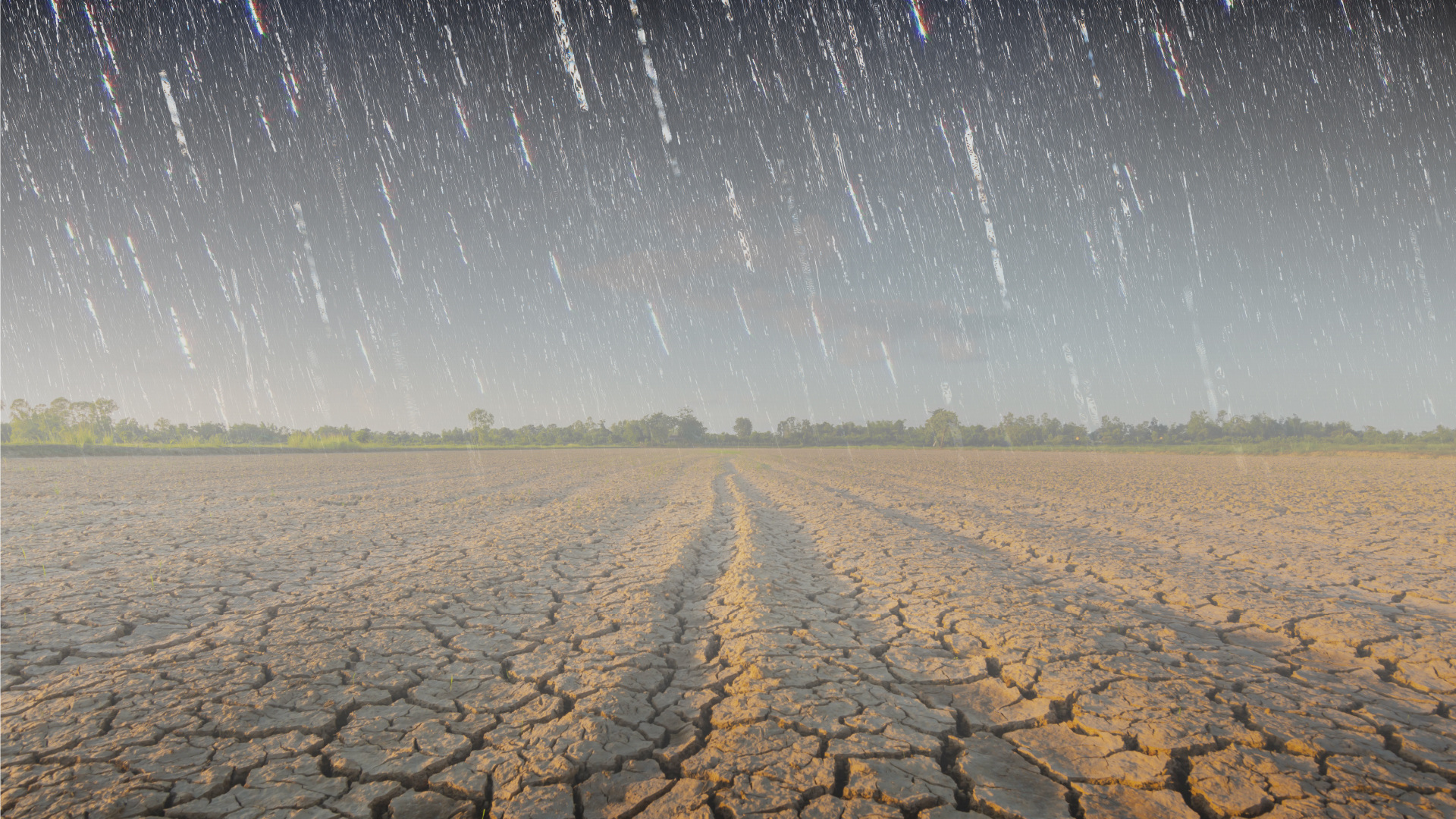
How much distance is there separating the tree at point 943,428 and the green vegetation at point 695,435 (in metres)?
0.23

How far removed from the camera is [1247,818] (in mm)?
1856

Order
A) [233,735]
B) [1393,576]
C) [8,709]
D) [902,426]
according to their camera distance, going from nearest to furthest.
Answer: [233,735] < [8,709] < [1393,576] < [902,426]

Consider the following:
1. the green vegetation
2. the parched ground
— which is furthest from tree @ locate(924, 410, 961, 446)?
the parched ground

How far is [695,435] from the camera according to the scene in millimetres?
126562

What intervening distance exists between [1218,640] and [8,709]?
665 centimetres

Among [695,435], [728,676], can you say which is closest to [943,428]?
[695,435]

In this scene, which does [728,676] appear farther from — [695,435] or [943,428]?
[695,435]

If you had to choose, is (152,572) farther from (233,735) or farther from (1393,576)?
(1393,576)

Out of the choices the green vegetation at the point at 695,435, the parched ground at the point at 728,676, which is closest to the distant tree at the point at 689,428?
the green vegetation at the point at 695,435

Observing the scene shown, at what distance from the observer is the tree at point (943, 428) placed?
88.5m

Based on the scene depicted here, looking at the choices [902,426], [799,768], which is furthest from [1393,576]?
[902,426]

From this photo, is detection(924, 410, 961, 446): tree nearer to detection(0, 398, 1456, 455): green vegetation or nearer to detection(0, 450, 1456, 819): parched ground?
detection(0, 398, 1456, 455): green vegetation

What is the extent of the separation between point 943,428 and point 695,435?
5578 cm

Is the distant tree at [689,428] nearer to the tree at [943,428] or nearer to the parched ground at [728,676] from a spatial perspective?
the tree at [943,428]
